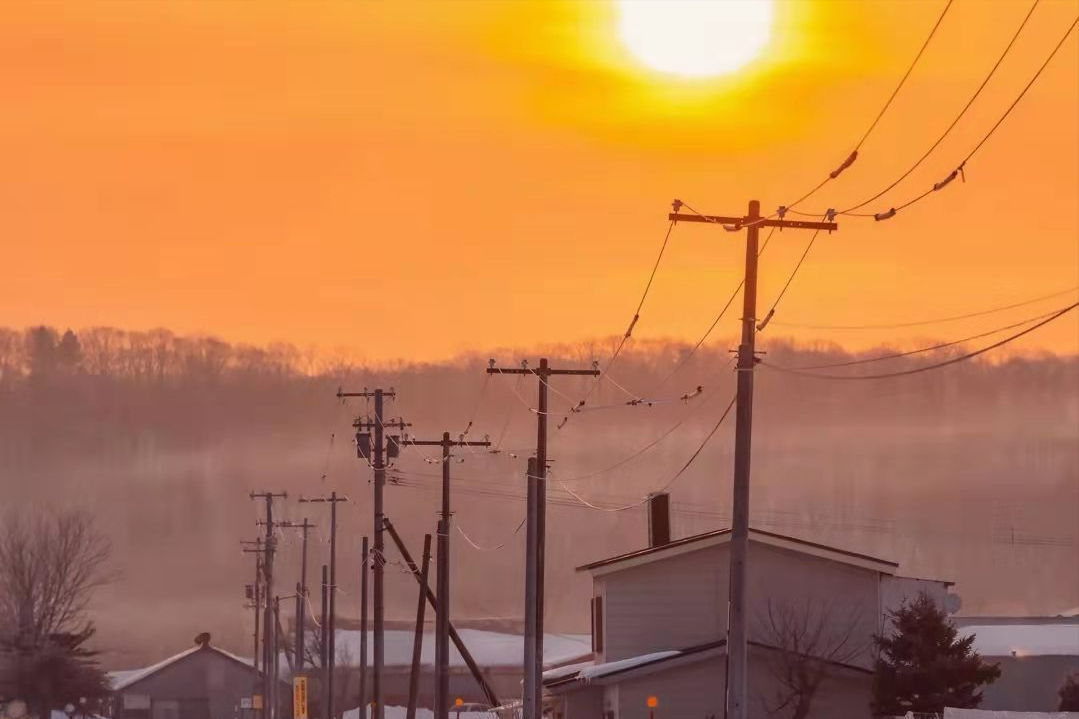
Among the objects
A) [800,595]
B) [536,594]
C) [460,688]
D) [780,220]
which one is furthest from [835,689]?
[460,688]

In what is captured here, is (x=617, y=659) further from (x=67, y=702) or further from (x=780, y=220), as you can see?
(x=67, y=702)

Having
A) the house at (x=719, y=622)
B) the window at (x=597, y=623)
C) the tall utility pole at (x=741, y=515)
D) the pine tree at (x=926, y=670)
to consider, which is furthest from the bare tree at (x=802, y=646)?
the tall utility pole at (x=741, y=515)

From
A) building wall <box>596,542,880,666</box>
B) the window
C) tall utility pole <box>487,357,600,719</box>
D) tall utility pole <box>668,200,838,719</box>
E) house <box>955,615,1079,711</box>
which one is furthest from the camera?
house <box>955,615,1079,711</box>

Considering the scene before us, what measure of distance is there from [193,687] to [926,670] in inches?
5400

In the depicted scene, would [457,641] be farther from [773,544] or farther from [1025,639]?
[1025,639]

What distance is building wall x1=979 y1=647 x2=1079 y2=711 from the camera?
261 ft

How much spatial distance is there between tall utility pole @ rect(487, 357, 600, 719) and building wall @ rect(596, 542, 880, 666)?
9.19 meters

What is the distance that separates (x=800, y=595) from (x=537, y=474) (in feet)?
42.5

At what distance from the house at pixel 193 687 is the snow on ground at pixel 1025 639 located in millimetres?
106003

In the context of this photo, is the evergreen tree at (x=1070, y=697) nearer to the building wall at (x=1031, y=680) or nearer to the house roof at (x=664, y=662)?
the building wall at (x=1031, y=680)

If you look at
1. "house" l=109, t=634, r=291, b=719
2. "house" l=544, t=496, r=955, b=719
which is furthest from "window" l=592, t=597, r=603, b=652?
"house" l=109, t=634, r=291, b=719

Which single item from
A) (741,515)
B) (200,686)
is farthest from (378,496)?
(200,686)

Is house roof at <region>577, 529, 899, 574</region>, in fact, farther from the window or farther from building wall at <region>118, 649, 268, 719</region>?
building wall at <region>118, 649, 268, 719</region>

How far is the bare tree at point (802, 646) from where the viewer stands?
63.8 metres
